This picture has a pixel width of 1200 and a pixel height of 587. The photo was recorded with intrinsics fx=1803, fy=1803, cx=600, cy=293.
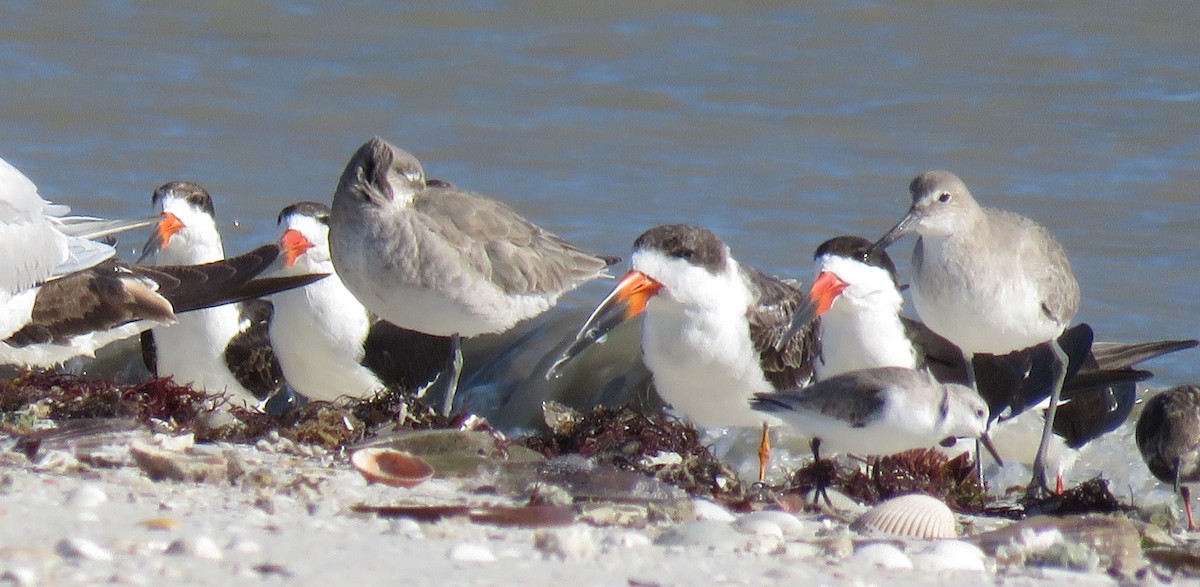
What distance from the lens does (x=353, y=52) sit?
1456 cm

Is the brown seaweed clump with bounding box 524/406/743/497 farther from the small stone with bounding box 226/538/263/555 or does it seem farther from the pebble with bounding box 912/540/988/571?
the small stone with bounding box 226/538/263/555

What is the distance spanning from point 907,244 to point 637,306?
209 inches

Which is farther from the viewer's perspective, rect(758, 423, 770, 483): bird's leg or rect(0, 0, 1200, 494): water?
rect(0, 0, 1200, 494): water

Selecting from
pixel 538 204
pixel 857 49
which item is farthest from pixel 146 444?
pixel 857 49

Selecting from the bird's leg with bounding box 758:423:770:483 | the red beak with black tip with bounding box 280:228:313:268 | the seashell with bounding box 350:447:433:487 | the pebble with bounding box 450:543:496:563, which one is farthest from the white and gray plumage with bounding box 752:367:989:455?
the red beak with black tip with bounding box 280:228:313:268

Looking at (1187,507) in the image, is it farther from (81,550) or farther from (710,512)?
(81,550)

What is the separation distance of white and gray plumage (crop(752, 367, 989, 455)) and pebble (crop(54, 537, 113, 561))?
2396 mm

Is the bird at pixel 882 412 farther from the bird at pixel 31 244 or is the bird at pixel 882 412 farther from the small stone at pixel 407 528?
the bird at pixel 31 244

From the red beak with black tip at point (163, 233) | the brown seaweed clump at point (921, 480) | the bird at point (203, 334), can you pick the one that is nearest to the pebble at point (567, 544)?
the brown seaweed clump at point (921, 480)

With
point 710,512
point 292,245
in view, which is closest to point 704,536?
point 710,512

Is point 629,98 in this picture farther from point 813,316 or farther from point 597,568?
point 597,568

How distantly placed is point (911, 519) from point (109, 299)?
11.2 feet

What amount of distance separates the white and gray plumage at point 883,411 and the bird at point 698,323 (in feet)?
2.92

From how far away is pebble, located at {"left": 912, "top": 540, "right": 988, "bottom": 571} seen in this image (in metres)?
4.22
